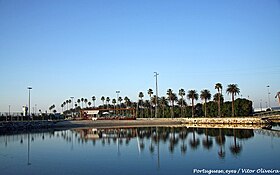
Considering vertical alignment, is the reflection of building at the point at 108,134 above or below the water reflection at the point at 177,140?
below

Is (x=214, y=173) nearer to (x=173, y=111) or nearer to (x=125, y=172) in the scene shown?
(x=125, y=172)

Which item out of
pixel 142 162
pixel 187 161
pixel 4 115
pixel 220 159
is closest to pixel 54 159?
pixel 142 162

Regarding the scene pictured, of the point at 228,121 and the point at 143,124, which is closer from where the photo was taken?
the point at 228,121

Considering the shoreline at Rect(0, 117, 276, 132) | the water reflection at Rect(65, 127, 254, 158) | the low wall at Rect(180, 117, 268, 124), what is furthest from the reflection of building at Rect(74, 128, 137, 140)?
the low wall at Rect(180, 117, 268, 124)

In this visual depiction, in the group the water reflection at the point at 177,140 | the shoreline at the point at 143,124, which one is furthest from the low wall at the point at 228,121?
the water reflection at the point at 177,140

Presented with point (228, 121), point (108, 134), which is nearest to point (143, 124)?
point (228, 121)

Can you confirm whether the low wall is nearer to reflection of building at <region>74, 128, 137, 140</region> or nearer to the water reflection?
the water reflection

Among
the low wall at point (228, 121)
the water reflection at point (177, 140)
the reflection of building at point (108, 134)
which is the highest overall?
the low wall at point (228, 121)

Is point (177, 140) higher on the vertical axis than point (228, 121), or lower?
lower

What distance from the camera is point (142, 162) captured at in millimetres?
22047

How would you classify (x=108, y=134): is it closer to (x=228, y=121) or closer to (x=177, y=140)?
(x=177, y=140)

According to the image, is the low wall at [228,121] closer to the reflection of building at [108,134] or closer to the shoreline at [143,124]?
the shoreline at [143,124]

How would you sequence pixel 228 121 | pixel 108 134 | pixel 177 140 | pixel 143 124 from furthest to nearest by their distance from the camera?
pixel 143 124, pixel 228 121, pixel 108 134, pixel 177 140

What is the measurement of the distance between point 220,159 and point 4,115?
63460mm
